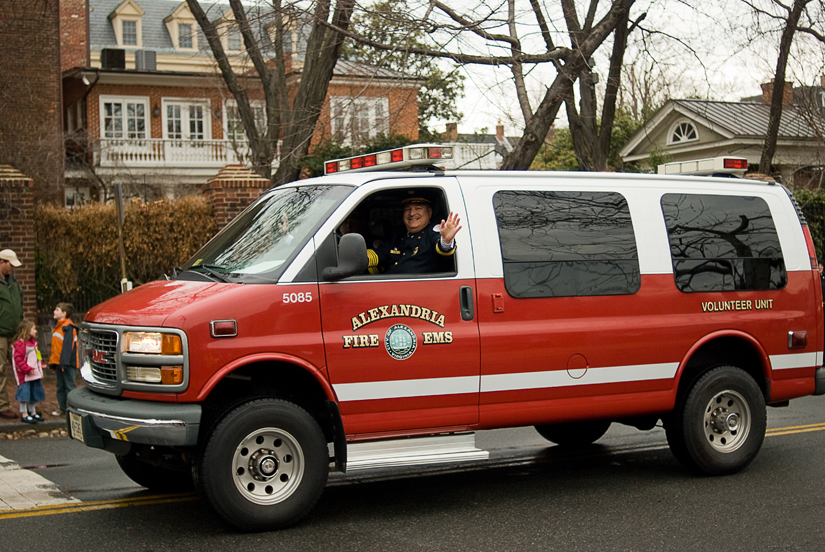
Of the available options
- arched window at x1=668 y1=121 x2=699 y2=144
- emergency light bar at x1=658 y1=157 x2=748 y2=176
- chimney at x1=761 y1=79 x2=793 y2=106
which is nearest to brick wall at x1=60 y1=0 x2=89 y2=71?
arched window at x1=668 y1=121 x2=699 y2=144

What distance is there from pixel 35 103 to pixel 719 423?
19352 mm

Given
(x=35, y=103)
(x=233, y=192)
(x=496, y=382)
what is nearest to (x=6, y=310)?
(x=233, y=192)

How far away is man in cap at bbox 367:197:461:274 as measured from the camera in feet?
20.1

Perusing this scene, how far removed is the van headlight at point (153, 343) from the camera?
17.7ft

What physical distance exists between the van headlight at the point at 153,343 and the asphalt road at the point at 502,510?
1.07 metres

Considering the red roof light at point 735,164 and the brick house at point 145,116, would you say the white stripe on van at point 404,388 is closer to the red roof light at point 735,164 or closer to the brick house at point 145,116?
the red roof light at point 735,164

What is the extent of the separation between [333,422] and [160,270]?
9.83m

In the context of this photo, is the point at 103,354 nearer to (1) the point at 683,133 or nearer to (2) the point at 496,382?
(2) the point at 496,382

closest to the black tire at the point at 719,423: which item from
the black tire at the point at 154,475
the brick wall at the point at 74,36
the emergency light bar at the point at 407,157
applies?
the emergency light bar at the point at 407,157

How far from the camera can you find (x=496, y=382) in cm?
626

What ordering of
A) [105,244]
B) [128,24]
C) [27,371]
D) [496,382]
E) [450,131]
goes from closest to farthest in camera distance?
[496,382] → [27,371] → [105,244] → [450,131] → [128,24]

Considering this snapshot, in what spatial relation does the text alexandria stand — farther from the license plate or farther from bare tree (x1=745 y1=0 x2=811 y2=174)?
bare tree (x1=745 y1=0 x2=811 y2=174)

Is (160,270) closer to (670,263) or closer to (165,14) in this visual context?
(670,263)

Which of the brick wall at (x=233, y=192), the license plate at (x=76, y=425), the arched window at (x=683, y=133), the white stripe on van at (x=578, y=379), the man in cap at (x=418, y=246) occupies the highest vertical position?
the arched window at (x=683, y=133)
